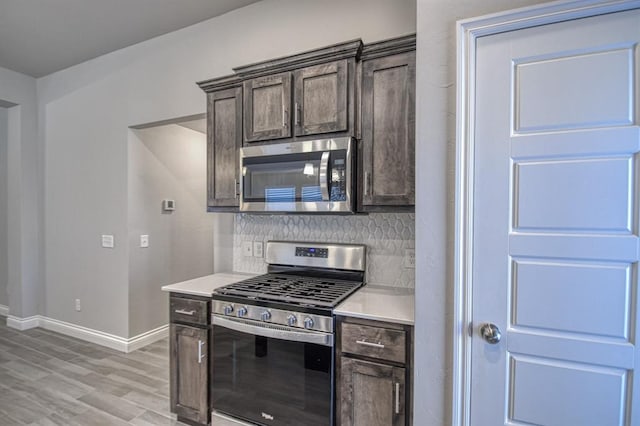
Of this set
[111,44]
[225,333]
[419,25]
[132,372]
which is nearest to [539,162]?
[419,25]

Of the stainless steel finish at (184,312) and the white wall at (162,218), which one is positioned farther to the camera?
the white wall at (162,218)

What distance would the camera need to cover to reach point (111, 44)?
10.8 ft

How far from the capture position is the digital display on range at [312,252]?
7.79 feet

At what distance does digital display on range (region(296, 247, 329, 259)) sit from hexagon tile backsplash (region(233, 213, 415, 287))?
0.34ft

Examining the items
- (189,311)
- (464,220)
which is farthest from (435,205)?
(189,311)

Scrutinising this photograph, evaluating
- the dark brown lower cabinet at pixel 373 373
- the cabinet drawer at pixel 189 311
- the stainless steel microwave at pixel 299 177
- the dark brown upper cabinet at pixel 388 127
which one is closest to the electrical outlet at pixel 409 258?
the dark brown upper cabinet at pixel 388 127

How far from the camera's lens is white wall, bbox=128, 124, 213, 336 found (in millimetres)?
3453

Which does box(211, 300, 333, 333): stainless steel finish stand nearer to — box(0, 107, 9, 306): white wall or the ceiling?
the ceiling

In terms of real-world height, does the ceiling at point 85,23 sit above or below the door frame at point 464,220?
above

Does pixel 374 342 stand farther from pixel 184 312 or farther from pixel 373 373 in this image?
pixel 184 312

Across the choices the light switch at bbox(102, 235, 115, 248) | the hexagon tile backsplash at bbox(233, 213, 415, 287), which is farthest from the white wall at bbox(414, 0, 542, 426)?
the light switch at bbox(102, 235, 115, 248)

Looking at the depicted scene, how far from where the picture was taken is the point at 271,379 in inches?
76.1

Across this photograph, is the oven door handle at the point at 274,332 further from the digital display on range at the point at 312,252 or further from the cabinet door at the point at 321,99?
the cabinet door at the point at 321,99

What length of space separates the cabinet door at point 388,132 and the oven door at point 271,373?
0.90 metres
